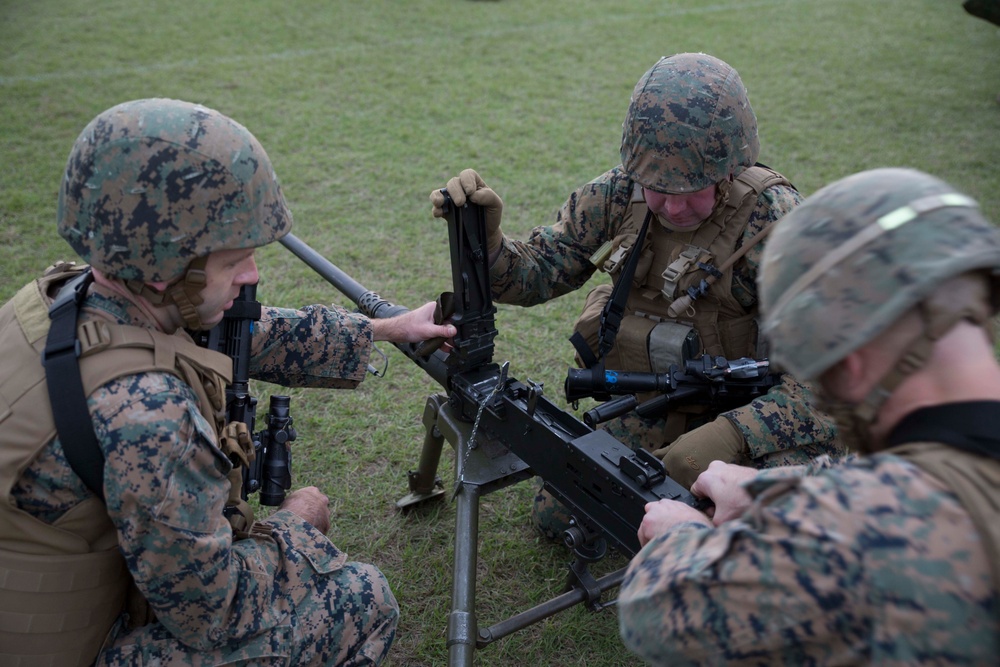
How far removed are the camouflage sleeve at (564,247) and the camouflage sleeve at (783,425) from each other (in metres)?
1.14

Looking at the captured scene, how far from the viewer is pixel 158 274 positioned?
2.63 meters

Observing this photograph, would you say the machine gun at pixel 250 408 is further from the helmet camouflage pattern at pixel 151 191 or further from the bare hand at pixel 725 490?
the bare hand at pixel 725 490

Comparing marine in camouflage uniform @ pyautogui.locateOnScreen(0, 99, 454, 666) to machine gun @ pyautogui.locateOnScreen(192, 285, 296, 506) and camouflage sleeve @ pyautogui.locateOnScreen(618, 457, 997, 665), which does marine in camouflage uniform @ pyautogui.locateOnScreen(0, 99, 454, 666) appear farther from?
camouflage sleeve @ pyautogui.locateOnScreen(618, 457, 997, 665)

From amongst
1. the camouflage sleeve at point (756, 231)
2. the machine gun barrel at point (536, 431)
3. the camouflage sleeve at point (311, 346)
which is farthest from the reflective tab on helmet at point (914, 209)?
the camouflage sleeve at point (311, 346)

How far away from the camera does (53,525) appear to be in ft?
8.17

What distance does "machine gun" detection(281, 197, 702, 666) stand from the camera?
9.68 feet

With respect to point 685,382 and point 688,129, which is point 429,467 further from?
point 688,129

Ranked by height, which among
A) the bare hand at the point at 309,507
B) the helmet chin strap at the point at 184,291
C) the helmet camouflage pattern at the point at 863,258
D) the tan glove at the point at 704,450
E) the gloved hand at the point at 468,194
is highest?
the helmet camouflage pattern at the point at 863,258

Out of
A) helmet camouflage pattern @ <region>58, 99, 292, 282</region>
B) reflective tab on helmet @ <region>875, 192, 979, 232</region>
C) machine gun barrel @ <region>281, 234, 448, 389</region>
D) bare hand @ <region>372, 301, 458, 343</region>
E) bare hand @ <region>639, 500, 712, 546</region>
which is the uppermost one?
reflective tab on helmet @ <region>875, 192, 979, 232</region>

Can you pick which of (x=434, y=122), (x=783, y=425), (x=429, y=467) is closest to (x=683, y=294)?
(x=783, y=425)

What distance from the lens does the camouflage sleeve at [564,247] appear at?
4.18m

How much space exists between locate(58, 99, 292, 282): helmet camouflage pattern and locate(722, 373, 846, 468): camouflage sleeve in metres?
2.31

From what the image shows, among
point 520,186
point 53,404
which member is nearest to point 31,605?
point 53,404

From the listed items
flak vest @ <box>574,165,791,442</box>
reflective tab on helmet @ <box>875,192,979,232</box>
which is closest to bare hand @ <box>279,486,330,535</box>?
flak vest @ <box>574,165,791,442</box>
